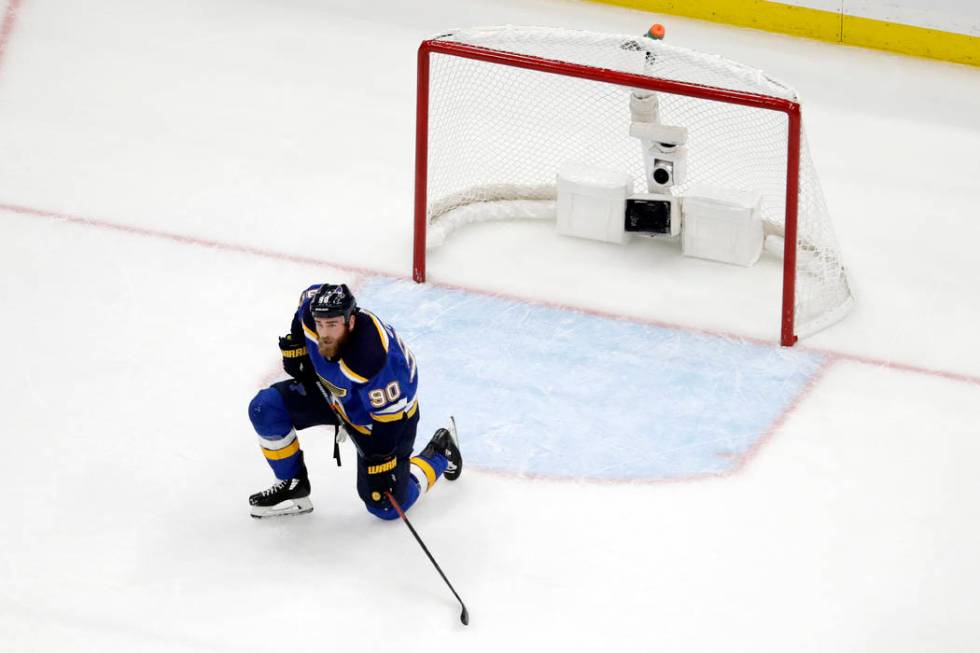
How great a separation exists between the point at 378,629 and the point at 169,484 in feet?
2.90

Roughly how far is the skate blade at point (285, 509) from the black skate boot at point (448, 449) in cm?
36

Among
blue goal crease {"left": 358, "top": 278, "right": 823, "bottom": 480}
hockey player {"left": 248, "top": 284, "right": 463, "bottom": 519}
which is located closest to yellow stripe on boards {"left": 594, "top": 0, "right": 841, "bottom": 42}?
blue goal crease {"left": 358, "top": 278, "right": 823, "bottom": 480}

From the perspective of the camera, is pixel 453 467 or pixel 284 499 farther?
pixel 453 467

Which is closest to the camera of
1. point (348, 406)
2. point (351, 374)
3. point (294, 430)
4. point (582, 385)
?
point (351, 374)

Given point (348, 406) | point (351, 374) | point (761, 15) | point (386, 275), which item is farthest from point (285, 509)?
point (761, 15)

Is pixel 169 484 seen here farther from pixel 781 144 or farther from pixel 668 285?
pixel 781 144

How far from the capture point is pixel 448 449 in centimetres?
529

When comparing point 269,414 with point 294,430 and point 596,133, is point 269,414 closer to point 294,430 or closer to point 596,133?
point 294,430

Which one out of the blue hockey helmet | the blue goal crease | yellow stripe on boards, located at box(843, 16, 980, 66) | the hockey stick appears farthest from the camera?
yellow stripe on boards, located at box(843, 16, 980, 66)

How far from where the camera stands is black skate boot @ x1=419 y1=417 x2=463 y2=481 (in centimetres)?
526

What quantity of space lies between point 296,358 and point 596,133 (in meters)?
2.35

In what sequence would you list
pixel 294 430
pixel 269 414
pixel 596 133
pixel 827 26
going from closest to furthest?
pixel 269 414 < pixel 294 430 < pixel 596 133 < pixel 827 26

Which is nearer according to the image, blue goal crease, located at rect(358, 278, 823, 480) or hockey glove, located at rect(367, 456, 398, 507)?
hockey glove, located at rect(367, 456, 398, 507)

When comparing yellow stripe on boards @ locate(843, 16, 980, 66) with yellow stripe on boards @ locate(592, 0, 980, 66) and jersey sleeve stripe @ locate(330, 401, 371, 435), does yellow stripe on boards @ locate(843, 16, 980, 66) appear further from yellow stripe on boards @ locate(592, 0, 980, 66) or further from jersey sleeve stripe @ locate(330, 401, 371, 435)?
jersey sleeve stripe @ locate(330, 401, 371, 435)
